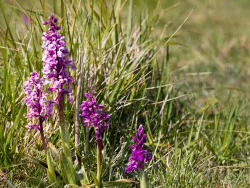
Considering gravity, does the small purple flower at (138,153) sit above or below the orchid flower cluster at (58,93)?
below

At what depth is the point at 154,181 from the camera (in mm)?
2641

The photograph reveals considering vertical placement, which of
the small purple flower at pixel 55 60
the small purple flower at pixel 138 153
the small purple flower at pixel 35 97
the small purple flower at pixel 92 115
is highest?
the small purple flower at pixel 55 60

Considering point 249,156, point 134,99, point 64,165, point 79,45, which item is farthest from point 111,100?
point 249,156

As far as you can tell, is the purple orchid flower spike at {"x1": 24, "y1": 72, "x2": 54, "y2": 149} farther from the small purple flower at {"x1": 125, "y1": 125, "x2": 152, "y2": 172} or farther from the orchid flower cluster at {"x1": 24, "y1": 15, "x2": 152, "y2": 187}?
the small purple flower at {"x1": 125, "y1": 125, "x2": 152, "y2": 172}

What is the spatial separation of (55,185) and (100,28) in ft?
4.00

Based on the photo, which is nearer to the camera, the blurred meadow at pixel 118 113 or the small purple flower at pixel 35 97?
the small purple flower at pixel 35 97

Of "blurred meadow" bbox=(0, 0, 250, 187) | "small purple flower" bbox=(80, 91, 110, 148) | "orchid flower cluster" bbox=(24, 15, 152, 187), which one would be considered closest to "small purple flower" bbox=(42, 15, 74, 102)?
"orchid flower cluster" bbox=(24, 15, 152, 187)

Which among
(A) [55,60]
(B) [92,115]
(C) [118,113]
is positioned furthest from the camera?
(C) [118,113]

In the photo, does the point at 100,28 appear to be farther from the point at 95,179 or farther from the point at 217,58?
the point at 217,58

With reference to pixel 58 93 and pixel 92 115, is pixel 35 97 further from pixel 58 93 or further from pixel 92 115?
pixel 92 115

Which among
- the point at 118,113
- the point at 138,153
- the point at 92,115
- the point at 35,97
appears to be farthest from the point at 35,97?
the point at 118,113

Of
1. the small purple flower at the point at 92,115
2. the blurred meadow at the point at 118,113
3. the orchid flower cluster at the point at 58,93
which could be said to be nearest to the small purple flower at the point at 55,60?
the orchid flower cluster at the point at 58,93

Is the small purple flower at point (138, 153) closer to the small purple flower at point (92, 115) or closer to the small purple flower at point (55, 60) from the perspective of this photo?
the small purple flower at point (92, 115)

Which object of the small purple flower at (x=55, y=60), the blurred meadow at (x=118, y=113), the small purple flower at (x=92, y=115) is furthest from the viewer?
the blurred meadow at (x=118, y=113)
